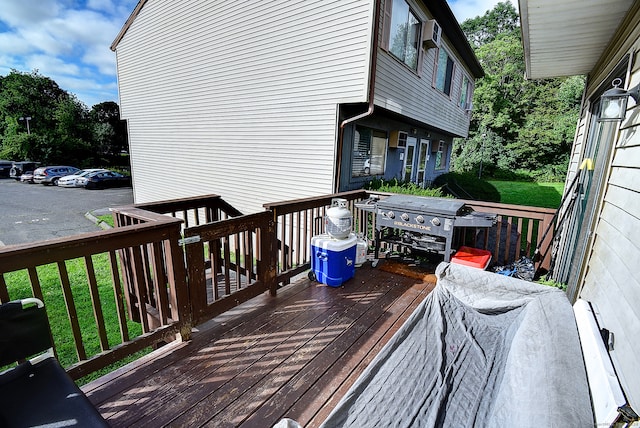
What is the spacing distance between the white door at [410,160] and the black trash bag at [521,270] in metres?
4.81

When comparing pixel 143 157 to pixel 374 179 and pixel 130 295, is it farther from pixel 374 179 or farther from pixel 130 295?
pixel 130 295

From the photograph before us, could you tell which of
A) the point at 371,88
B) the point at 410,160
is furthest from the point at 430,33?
the point at 410,160

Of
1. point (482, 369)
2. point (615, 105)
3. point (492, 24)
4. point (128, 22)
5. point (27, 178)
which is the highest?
point (492, 24)

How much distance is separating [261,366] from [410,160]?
7852 mm

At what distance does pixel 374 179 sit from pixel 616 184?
15.4 feet

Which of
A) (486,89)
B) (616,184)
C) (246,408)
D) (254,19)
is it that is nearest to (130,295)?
(246,408)

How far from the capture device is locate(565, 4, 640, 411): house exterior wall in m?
1.39

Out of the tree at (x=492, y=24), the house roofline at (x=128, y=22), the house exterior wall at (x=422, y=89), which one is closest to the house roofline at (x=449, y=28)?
the house roofline at (x=128, y=22)

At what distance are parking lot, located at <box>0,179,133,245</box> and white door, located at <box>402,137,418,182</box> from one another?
9.04m

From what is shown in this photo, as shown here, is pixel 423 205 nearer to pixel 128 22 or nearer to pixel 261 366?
pixel 261 366

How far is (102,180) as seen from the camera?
1880 cm

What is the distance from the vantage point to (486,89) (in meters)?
21.8

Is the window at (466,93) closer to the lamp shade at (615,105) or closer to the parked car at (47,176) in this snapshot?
the lamp shade at (615,105)

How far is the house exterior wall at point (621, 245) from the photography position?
54.7 inches
